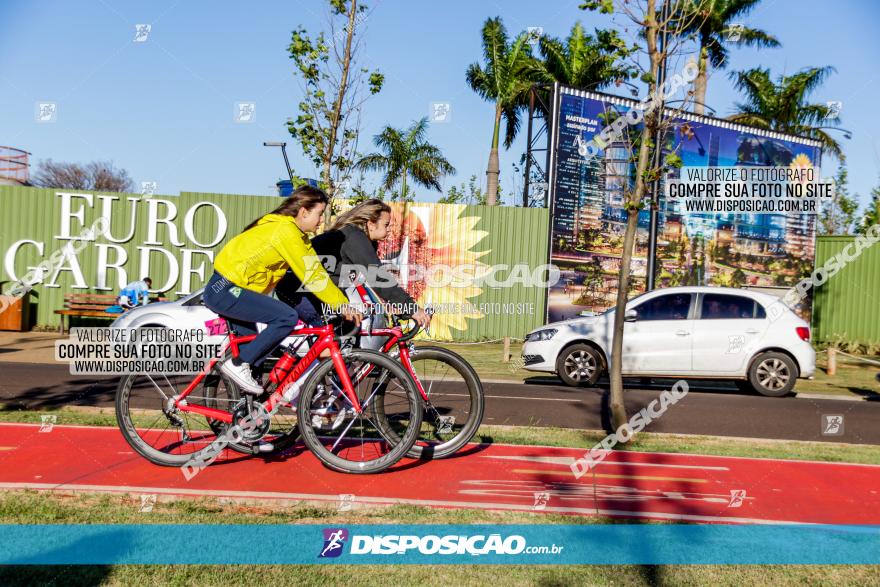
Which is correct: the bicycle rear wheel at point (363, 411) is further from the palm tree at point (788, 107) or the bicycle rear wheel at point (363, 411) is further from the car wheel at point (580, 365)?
the palm tree at point (788, 107)

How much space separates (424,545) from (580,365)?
870 cm

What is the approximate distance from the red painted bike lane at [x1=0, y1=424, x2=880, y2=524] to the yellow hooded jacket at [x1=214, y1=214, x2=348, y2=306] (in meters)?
1.31

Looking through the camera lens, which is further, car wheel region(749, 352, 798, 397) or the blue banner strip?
car wheel region(749, 352, 798, 397)

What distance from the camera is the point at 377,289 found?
5.79 m

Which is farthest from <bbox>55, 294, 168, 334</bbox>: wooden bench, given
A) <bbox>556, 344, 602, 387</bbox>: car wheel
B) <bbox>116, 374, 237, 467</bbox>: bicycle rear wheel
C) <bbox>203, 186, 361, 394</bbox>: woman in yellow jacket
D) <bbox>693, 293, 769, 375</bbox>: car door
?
<bbox>203, 186, 361, 394</bbox>: woman in yellow jacket

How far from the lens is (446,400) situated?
5.94m

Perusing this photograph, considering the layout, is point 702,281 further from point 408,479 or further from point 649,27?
point 408,479

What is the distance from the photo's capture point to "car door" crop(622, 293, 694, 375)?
1193 centimetres

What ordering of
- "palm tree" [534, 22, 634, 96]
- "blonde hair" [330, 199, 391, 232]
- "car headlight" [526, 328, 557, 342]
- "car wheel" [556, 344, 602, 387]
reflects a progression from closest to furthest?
"blonde hair" [330, 199, 391, 232], "car wheel" [556, 344, 602, 387], "car headlight" [526, 328, 557, 342], "palm tree" [534, 22, 634, 96]

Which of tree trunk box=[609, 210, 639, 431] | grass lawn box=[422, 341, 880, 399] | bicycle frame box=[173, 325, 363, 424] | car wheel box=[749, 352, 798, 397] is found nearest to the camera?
bicycle frame box=[173, 325, 363, 424]

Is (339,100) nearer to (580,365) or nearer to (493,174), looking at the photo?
(580,365)

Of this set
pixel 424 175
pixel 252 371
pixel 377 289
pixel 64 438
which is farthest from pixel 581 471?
pixel 424 175

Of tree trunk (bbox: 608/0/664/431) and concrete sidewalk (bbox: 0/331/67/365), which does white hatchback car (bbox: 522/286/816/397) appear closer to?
tree trunk (bbox: 608/0/664/431)

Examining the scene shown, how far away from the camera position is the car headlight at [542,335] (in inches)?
491
